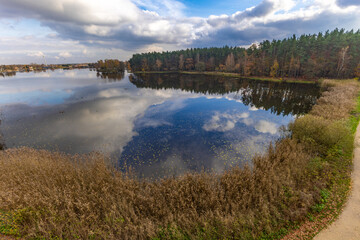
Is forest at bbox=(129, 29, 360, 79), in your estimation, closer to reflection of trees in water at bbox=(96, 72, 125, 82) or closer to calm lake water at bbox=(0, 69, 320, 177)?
calm lake water at bbox=(0, 69, 320, 177)

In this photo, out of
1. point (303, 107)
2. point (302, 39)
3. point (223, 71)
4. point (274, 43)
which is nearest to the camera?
point (303, 107)

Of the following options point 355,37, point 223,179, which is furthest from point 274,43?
point 223,179

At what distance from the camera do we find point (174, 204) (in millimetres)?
10859

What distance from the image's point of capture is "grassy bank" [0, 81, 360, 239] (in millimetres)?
8914

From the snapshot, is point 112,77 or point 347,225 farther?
point 112,77

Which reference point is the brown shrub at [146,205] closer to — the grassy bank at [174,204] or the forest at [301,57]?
the grassy bank at [174,204]

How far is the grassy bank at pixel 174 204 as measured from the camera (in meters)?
8.91

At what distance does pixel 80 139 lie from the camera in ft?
75.8

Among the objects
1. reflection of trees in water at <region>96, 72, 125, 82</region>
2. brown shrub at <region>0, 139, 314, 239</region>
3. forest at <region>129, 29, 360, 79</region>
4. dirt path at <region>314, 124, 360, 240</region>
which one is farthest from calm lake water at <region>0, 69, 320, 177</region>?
reflection of trees in water at <region>96, 72, 125, 82</region>

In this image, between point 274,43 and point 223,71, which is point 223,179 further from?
→ point 223,71

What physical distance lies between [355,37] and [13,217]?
116 meters

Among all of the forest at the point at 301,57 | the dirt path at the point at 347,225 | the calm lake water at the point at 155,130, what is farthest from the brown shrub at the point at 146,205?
the forest at the point at 301,57

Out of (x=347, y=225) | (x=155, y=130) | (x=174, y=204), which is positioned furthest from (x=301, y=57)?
(x=174, y=204)

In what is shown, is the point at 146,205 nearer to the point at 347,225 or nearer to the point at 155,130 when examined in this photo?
the point at 347,225
